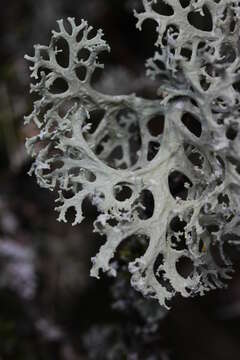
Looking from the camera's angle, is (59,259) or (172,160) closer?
(172,160)

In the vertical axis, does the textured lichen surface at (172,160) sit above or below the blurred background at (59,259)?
below

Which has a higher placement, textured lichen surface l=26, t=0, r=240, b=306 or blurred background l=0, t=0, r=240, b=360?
blurred background l=0, t=0, r=240, b=360

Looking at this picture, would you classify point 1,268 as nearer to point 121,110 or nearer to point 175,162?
point 121,110

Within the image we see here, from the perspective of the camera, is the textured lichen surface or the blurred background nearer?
the textured lichen surface

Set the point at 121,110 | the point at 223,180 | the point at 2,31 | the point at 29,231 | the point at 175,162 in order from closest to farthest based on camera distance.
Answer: the point at 223,180 → the point at 175,162 → the point at 121,110 → the point at 29,231 → the point at 2,31

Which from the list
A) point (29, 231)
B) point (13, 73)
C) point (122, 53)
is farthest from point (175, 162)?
point (13, 73)
